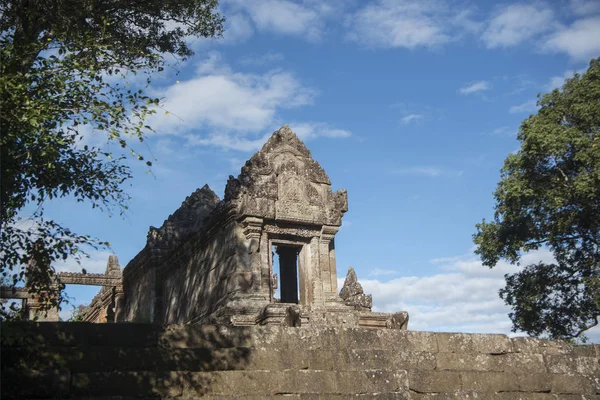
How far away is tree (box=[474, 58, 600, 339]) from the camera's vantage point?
915 inches

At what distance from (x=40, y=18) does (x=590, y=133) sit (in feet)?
63.5

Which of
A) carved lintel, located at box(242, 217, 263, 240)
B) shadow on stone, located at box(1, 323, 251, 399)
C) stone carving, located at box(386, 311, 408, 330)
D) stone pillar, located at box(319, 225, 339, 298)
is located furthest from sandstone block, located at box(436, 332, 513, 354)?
carved lintel, located at box(242, 217, 263, 240)

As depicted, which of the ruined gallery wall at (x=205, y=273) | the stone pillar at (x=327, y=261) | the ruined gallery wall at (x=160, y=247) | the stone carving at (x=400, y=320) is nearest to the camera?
the stone carving at (x=400, y=320)

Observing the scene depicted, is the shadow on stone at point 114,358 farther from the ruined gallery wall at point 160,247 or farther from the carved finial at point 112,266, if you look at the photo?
the carved finial at point 112,266

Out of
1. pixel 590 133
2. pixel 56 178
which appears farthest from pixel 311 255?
pixel 590 133

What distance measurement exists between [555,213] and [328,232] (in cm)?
1243

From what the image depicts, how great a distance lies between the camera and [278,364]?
7.47 metres

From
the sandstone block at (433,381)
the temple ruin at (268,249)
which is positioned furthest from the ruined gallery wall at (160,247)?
the sandstone block at (433,381)

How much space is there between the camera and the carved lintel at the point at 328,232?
50.5 ft

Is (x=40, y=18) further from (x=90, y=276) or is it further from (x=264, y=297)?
(x=90, y=276)

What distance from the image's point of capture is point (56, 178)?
310 inches

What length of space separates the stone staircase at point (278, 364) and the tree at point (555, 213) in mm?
14556

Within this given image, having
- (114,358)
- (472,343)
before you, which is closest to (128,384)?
(114,358)

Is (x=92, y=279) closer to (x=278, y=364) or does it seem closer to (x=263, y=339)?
(x=263, y=339)
